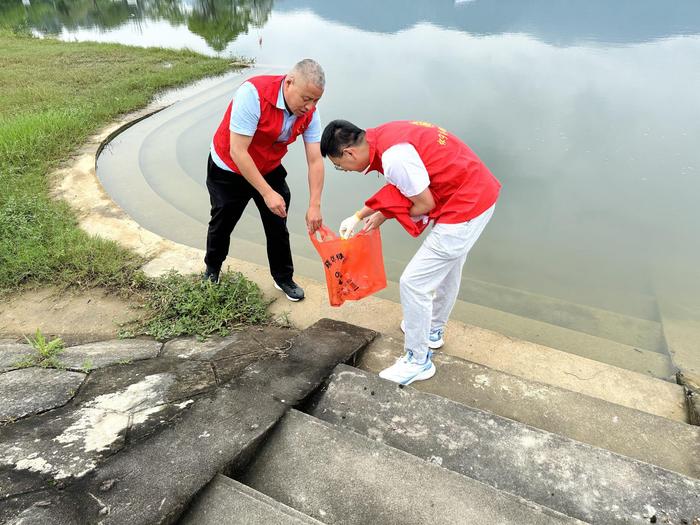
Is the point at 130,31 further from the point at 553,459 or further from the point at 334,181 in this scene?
the point at 553,459

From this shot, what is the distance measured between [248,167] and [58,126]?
4.80 m

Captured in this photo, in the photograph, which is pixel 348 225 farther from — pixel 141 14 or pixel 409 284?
pixel 141 14

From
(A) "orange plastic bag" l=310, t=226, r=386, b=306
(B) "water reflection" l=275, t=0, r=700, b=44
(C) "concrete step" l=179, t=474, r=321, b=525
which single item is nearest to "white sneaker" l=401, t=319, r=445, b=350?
(A) "orange plastic bag" l=310, t=226, r=386, b=306

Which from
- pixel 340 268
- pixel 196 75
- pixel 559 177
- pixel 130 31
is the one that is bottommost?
pixel 559 177

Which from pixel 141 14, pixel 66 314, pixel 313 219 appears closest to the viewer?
pixel 313 219

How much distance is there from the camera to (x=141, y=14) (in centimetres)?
1898

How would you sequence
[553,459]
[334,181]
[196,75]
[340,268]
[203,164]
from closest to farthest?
1. [553,459]
2. [340,268]
3. [334,181]
4. [203,164]
5. [196,75]

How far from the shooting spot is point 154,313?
2854 mm

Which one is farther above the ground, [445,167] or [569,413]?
[445,167]

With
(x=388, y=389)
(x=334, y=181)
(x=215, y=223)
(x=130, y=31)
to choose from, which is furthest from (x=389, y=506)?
(x=130, y=31)

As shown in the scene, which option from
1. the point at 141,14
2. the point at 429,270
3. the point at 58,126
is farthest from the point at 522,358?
the point at 141,14

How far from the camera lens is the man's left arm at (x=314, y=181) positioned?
2645 millimetres

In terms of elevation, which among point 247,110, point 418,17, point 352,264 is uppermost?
point 418,17

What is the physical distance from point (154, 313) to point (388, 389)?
62.9 inches
